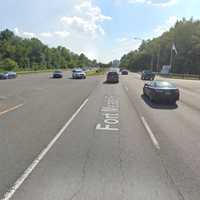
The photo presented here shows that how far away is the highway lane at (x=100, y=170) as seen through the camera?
4375mm

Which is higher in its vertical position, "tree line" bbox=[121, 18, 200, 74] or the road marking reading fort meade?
"tree line" bbox=[121, 18, 200, 74]

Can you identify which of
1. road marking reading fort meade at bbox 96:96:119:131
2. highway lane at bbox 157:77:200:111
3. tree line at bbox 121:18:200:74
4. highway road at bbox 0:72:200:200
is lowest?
highway lane at bbox 157:77:200:111

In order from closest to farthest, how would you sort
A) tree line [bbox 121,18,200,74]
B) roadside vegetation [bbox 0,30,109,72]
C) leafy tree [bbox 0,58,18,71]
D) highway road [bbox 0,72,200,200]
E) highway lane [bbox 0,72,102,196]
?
highway road [bbox 0,72,200,200] → highway lane [bbox 0,72,102,196] → leafy tree [bbox 0,58,18,71] → tree line [bbox 121,18,200,74] → roadside vegetation [bbox 0,30,109,72]

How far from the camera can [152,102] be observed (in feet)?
54.6

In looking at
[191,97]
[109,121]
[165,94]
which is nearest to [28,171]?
[109,121]

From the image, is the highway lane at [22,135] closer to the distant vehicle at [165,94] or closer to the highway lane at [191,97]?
the distant vehicle at [165,94]

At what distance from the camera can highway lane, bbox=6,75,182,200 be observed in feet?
14.4

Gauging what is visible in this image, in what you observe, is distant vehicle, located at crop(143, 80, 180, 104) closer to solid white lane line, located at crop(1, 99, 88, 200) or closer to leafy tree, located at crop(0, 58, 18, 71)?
solid white lane line, located at crop(1, 99, 88, 200)

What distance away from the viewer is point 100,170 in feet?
17.6

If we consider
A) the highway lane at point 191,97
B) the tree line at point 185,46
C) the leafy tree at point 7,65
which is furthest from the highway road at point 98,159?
the tree line at point 185,46

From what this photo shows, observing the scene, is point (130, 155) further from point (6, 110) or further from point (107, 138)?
point (6, 110)

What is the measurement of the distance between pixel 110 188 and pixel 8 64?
8149cm

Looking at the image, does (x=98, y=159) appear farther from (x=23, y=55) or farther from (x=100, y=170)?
(x=23, y=55)

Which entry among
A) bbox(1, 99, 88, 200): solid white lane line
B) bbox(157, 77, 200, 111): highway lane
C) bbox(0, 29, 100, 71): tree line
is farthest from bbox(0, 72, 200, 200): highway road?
bbox(0, 29, 100, 71): tree line
